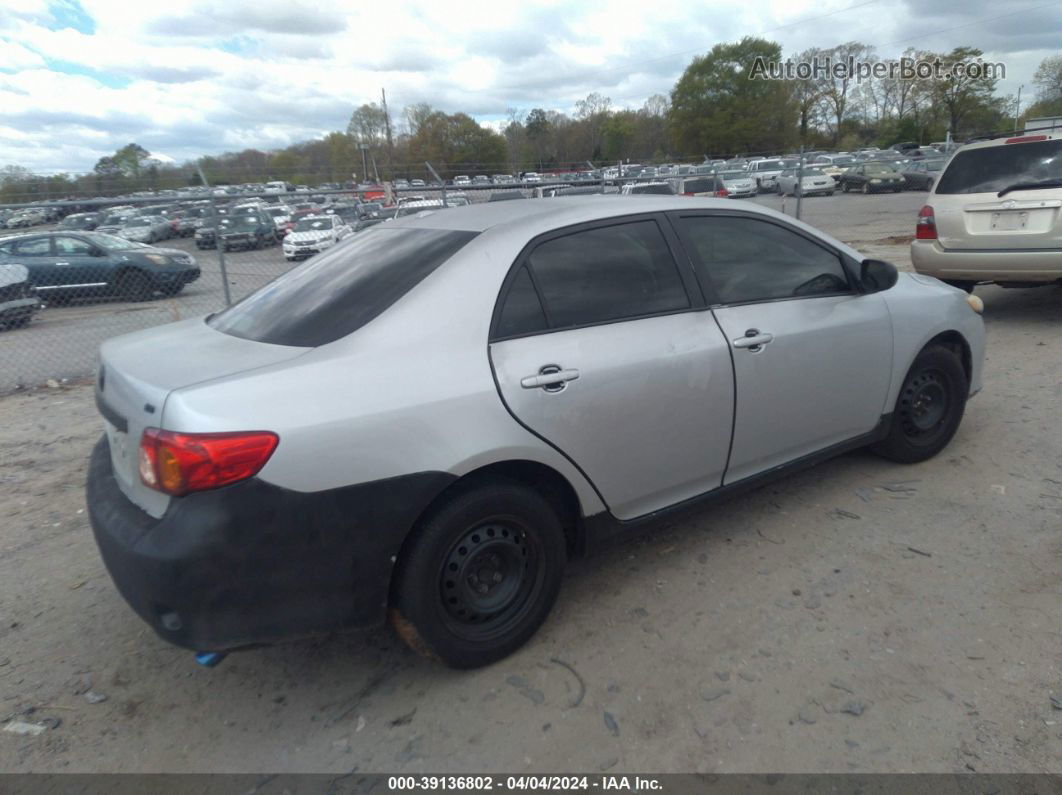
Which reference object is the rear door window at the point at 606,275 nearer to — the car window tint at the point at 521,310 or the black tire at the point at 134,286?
the car window tint at the point at 521,310

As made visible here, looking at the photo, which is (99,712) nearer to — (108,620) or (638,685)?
(108,620)

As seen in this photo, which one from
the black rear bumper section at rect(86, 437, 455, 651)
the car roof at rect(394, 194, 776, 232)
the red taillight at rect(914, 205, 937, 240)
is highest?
the car roof at rect(394, 194, 776, 232)

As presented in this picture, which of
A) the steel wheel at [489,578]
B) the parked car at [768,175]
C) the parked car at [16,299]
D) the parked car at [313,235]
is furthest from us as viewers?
the parked car at [768,175]

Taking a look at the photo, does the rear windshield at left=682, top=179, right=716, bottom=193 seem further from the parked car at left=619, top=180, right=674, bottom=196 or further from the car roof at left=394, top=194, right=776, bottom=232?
the car roof at left=394, top=194, right=776, bottom=232

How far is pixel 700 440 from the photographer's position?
11.0 ft

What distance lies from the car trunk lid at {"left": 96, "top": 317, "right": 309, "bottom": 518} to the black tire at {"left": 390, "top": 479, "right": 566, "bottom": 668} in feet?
2.60

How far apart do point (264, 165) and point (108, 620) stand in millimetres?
13350

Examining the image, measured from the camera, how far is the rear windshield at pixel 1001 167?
688 centimetres

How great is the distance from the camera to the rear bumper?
689 centimetres

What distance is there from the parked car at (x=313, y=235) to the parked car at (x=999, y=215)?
7.62m

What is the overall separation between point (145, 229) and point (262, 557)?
20.6 metres

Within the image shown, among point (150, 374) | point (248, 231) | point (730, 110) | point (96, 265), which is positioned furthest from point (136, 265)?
point (730, 110)

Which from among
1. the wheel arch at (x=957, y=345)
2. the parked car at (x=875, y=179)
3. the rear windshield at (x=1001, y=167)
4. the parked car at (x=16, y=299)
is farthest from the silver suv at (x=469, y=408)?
the parked car at (x=875, y=179)

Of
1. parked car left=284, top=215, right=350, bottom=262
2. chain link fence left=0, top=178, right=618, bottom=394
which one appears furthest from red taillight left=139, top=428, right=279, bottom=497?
parked car left=284, top=215, right=350, bottom=262
